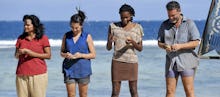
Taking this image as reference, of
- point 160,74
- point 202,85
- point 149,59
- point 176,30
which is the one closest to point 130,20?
point 176,30

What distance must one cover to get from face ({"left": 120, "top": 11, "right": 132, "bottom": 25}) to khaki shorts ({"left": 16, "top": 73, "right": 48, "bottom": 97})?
4.10 feet

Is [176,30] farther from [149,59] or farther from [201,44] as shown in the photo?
[149,59]

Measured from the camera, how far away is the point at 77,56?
21.6 ft

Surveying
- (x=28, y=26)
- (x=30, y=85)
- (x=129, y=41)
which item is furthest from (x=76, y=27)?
(x=30, y=85)

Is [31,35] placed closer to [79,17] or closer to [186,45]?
[79,17]

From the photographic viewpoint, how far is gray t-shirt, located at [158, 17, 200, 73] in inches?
251

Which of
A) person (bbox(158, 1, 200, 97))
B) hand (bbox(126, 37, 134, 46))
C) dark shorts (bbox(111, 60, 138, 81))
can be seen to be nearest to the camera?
person (bbox(158, 1, 200, 97))

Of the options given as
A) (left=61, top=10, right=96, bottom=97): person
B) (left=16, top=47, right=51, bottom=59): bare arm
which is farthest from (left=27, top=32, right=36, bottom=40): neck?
(left=61, top=10, right=96, bottom=97): person

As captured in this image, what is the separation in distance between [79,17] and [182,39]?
1246mm

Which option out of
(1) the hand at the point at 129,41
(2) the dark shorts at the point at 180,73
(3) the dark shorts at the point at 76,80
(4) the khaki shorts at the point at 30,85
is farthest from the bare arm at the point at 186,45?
(4) the khaki shorts at the point at 30,85

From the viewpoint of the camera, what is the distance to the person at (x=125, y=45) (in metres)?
6.91

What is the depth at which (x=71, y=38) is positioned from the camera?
6699mm

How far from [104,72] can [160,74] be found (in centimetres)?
143

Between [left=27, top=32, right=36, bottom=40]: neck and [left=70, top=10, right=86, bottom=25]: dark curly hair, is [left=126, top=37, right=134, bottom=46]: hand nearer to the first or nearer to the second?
[left=70, top=10, right=86, bottom=25]: dark curly hair
